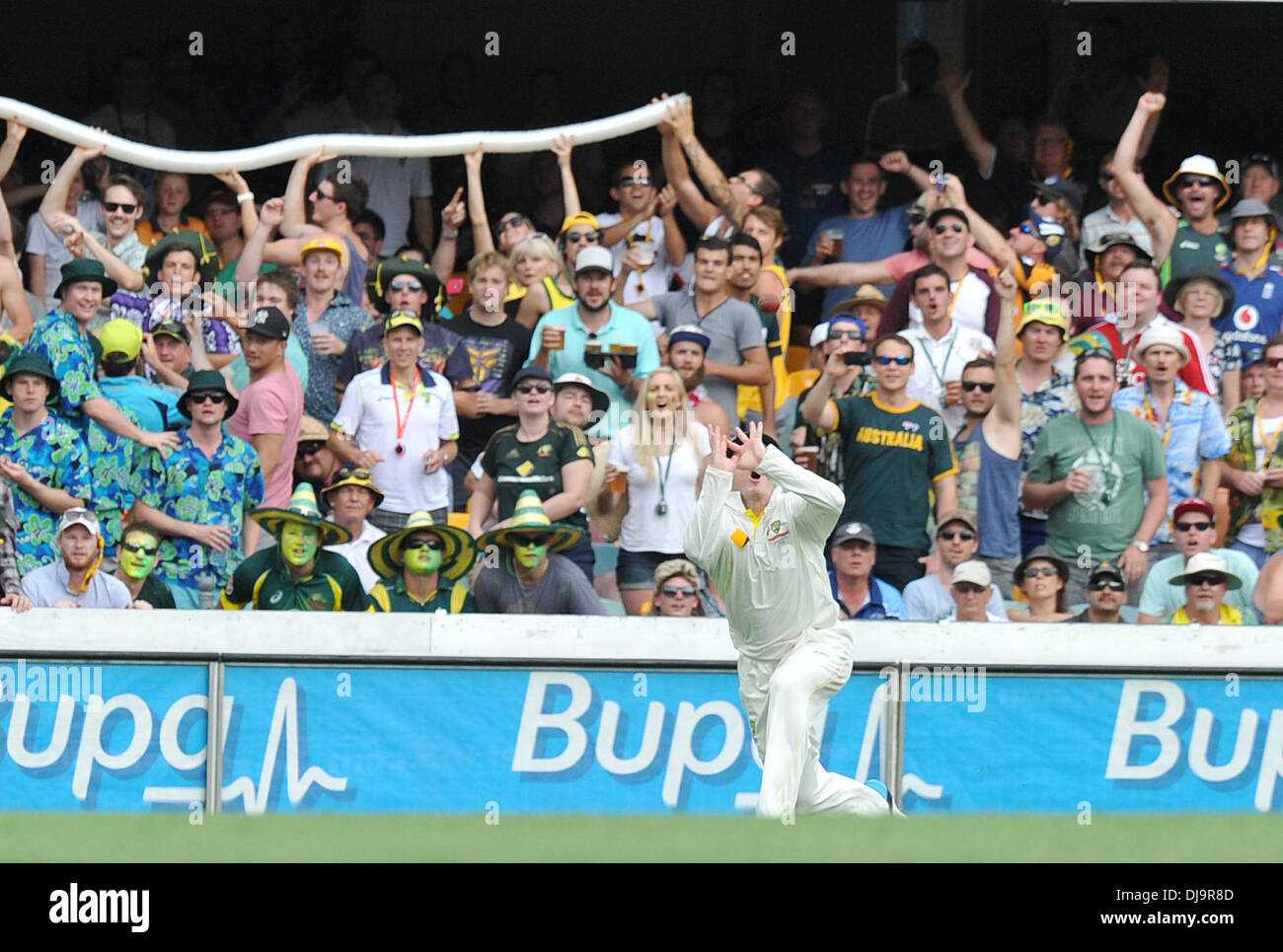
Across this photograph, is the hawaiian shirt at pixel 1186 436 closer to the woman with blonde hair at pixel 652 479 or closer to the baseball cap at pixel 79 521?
the woman with blonde hair at pixel 652 479

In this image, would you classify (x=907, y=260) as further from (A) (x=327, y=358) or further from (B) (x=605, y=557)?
(A) (x=327, y=358)

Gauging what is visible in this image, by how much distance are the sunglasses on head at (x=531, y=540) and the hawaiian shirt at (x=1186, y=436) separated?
10.2ft

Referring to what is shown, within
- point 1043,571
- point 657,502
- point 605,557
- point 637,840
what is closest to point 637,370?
point 657,502

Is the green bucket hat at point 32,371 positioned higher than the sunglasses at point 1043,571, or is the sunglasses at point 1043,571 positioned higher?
the green bucket hat at point 32,371

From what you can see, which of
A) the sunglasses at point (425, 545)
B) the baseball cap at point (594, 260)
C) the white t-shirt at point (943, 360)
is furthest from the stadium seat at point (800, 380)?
the sunglasses at point (425, 545)

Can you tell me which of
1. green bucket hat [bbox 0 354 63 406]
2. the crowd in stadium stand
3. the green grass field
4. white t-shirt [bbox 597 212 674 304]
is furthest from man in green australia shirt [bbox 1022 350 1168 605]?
green bucket hat [bbox 0 354 63 406]

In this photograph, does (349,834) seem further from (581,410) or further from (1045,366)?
(1045,366)

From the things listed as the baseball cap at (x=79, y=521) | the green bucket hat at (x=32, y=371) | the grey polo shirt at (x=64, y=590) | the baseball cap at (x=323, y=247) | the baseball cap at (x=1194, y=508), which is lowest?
the grey polo shirt at (x=64, y=590)

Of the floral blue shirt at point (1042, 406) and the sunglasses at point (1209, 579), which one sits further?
the floral blue shirt at point (1042, 406)

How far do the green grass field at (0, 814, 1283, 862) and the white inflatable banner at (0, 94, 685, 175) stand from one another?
556cm

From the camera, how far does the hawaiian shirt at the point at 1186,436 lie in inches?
426

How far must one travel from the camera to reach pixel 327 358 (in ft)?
36.3

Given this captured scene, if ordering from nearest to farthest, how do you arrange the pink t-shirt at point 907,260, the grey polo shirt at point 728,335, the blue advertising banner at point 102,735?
the blue advertising banner at point 102,735, the grey polo shirt at point 728,335, the pink t-shirt at point 907,260
